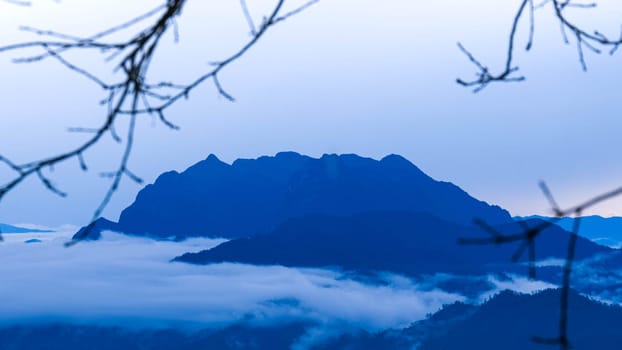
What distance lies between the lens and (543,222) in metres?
2.98

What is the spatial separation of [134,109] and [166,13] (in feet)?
1.22

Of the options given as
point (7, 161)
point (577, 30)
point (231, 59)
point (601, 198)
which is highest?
point (577, 30)

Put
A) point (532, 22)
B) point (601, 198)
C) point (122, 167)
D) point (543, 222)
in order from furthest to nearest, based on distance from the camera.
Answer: point (532, 22), point (122, 167), point (543, 222), point (601, 198)

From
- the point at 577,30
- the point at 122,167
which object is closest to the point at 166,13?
the point at 122,167

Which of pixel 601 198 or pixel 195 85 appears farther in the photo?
pixel 195 85

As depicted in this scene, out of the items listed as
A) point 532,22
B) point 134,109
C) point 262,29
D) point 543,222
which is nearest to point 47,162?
point 134,109

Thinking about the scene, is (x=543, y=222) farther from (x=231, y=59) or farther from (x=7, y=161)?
(x=7, y=161)

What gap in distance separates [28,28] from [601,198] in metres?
2.08

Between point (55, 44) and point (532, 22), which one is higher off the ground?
point (532, 22)

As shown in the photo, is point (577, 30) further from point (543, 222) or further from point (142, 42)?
point (142, 42)

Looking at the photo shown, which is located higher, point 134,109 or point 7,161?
point 134,109

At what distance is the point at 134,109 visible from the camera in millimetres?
3266

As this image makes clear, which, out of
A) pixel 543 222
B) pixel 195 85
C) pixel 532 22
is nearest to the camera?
pixel 543 222

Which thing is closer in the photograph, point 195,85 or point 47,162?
point 47,162
